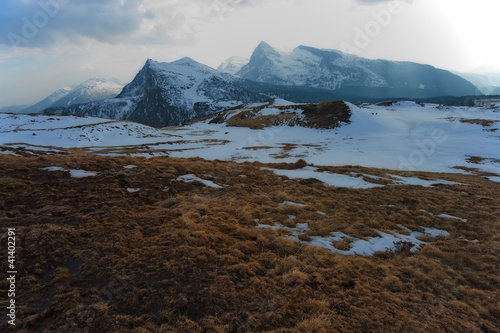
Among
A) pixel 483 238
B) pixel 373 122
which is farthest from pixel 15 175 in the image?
pixel 373 122

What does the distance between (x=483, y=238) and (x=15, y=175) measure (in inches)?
896

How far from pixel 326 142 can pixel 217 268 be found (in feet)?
146

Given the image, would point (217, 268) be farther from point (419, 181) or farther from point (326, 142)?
point (326, 142)

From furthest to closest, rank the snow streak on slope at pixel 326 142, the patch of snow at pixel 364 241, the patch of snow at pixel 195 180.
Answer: the snow streak on slope at pixel 326 142
the patch of snow at pixel 195 180
the patch of snow at pixel 364 241

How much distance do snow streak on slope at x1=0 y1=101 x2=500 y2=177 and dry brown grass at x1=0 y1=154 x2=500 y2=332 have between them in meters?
18.6

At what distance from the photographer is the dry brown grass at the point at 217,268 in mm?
4641

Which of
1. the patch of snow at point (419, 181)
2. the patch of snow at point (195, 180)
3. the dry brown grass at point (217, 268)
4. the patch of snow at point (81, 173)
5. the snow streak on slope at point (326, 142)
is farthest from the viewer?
the snow streak on slope at point (326, 142)

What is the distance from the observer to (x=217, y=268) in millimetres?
6012

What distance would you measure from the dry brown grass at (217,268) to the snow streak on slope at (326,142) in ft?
61.1

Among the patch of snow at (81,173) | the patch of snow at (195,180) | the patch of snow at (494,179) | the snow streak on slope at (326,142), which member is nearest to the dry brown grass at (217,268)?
the patch of snow at (81,173)

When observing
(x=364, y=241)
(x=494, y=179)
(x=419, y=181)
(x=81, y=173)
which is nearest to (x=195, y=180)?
(x=81, y=173)

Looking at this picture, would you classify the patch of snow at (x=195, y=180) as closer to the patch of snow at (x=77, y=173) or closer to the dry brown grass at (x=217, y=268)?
the dry brown grass at (x=217, y=268)

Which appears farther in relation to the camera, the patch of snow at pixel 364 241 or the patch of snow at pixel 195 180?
the patch of snow at pixel 195 180

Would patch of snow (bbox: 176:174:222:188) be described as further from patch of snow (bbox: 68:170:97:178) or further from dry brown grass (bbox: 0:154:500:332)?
patch of snow (bbox: 68:170:97:178)
